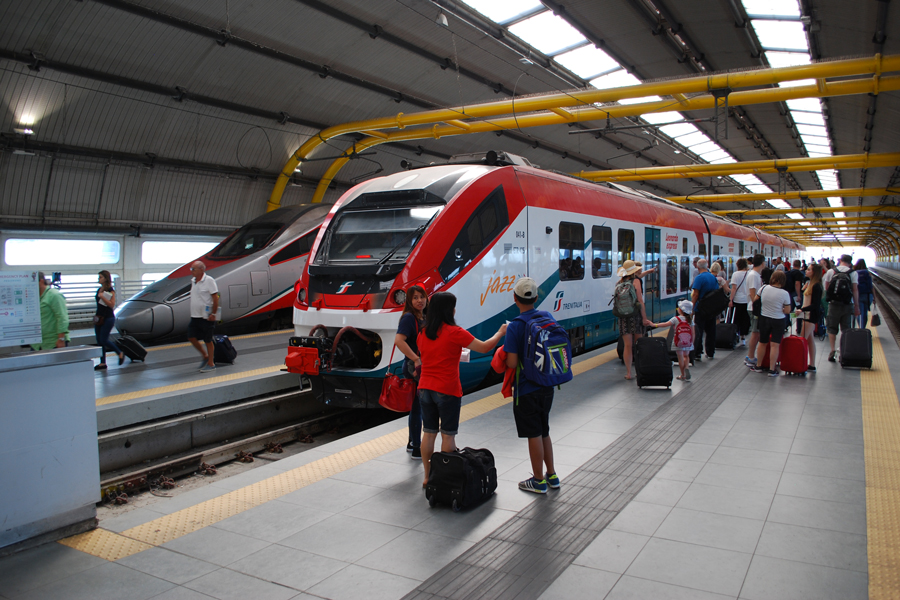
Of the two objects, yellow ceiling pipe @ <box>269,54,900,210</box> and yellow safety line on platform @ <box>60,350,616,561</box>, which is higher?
yellow ceiling pipe @ <box>269,54,900,210</box>

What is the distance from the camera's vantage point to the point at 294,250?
43.3 ft

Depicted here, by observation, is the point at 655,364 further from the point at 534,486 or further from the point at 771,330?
the point at 534,486

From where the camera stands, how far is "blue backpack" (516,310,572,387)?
13.6ft

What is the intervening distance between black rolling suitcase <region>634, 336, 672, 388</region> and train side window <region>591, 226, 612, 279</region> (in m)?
2.91

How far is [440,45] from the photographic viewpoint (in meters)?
14.2

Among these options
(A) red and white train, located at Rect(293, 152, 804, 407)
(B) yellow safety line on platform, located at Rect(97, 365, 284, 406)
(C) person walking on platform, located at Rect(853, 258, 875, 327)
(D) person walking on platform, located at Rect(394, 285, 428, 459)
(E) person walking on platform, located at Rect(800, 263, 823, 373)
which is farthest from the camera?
(C) person walking on platform, located at Rect(853, 258, 875, 327)

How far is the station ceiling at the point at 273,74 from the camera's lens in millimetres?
11328

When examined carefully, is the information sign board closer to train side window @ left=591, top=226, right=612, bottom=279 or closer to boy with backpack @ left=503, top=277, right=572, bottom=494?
boy with backpack @ left=503, top=277, right=572, bottom=494

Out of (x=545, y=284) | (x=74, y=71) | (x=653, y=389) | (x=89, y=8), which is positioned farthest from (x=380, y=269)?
(x=74, y=71)

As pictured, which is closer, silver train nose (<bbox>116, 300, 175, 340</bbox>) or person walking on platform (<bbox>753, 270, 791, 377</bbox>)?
person walking on platform (<bbox>753, 270, 791, 377</bbox>)

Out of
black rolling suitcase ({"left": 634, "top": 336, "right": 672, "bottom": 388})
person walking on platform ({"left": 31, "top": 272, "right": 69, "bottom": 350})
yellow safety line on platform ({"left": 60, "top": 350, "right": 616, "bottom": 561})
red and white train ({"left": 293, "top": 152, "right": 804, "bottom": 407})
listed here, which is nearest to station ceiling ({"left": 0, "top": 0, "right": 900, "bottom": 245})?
red and white train ({"left": 293, "top": 152, "right": 804, "bottom": 407})

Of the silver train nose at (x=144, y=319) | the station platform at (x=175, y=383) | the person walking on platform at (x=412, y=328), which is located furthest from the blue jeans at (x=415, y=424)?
the silver train nose at (x=144, y=319)

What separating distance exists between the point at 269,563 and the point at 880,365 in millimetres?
9117

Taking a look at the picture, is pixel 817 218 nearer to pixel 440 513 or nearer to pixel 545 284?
pixel 545 284
